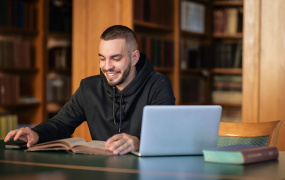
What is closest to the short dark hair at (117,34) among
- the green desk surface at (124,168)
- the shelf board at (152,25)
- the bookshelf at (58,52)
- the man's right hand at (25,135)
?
the man's right hand at (25,135)

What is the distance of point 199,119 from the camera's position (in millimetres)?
1689

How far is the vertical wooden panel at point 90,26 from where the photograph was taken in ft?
13.1

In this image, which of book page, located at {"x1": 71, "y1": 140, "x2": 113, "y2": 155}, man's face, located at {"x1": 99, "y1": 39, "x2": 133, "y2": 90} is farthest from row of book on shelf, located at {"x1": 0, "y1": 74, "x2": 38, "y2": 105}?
book page, located at {"x1": 71, "y1": 140, "x2": 113, "y2": 155}

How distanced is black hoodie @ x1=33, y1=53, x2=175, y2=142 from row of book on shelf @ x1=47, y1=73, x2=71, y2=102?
284 cm

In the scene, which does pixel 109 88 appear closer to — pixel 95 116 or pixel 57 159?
pixel 95 116

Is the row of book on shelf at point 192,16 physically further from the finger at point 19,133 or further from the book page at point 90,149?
the book page at point 90,149

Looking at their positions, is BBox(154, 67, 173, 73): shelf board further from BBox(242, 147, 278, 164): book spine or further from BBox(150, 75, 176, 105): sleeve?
BBox(242, 147, 278, 164): book spine

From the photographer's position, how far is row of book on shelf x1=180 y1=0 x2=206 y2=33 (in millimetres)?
5159

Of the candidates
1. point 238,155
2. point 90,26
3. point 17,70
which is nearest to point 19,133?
point 238,155

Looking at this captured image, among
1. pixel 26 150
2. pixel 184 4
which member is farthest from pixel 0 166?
pixel 184 4

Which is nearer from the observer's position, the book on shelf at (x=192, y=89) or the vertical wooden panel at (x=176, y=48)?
the vertical wooden panel at (x=176, y=48)

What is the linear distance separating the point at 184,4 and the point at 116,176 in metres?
4.01

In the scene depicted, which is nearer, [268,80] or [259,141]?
[259,141]

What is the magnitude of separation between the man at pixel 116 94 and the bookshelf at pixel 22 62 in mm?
2403
